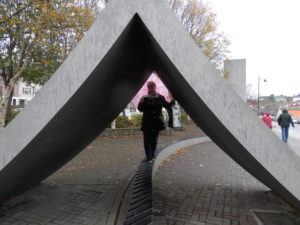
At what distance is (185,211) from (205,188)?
1330mm

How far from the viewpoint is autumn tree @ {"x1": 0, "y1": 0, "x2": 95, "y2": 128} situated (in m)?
8.20

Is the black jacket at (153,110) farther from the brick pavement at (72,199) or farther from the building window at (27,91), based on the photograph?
the building window at (27,91)

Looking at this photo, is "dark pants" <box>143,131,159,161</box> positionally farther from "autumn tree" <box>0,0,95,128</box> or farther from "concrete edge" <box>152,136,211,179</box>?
"autumn tree" <box>0,0,95,128</box>

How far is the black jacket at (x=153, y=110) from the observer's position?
4.47 metres

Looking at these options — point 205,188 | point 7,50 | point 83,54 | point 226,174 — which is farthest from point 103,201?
point 7,50

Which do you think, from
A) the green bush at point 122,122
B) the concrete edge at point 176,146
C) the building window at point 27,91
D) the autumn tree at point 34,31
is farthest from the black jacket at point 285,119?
the building window at point 27,91

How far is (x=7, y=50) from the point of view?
10.2m

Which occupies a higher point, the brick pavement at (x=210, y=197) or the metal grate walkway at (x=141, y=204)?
the metal grate walkway at (x=141, y=204)

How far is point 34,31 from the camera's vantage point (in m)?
8.12

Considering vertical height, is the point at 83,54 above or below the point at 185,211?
above

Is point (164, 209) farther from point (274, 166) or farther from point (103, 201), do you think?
point (274, 166)

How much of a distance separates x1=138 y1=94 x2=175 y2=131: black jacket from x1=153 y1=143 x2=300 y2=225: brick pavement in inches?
53.1

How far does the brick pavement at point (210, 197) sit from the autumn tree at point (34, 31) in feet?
23.9

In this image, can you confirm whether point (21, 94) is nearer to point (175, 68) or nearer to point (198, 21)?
point (198, 21)
